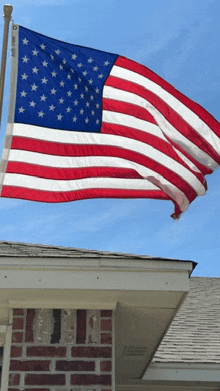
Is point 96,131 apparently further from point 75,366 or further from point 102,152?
point 75,366

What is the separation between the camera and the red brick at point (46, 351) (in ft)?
17.9

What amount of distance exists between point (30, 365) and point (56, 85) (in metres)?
2.77

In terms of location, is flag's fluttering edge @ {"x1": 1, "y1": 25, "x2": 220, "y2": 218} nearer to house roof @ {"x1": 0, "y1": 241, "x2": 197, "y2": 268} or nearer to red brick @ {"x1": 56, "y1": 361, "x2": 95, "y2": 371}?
house roof @ {"x1": 0, "y1": 241, "x2": 197, "y2": 268}

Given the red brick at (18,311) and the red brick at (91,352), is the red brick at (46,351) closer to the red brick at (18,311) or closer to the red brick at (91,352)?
the red brick at (91,352)

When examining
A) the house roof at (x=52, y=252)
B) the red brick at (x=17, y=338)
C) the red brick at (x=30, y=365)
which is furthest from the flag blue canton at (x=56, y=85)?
the red brick at (x=30, y=365)

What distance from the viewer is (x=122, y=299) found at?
5.69 m

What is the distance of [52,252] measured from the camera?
19.2 feet

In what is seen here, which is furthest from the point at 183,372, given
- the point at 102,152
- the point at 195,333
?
the point at 102,152

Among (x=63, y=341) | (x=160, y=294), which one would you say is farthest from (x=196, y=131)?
(x=63, y=341)

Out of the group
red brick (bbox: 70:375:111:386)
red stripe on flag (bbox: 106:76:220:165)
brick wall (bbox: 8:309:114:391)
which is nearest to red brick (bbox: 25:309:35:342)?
brick wall (bbox: 8:309:114:391)

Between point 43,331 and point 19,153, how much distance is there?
180 centimetres

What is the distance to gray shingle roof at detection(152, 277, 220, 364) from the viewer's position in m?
7.89

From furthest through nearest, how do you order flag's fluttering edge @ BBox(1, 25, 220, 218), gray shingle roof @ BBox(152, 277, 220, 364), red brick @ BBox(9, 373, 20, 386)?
gray shingle roof @ BBox(152, 277, 220, 364) → flag's fluttering edge @ BBox(1, 25, 220, 218) → red brick @ BBox(9, 373, 20, 386)

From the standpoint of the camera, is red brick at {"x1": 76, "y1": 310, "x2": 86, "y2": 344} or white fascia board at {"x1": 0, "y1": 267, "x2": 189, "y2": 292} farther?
red brick at {"x1": 76, "y1": 310, "x2": 86, "y2": 344}
